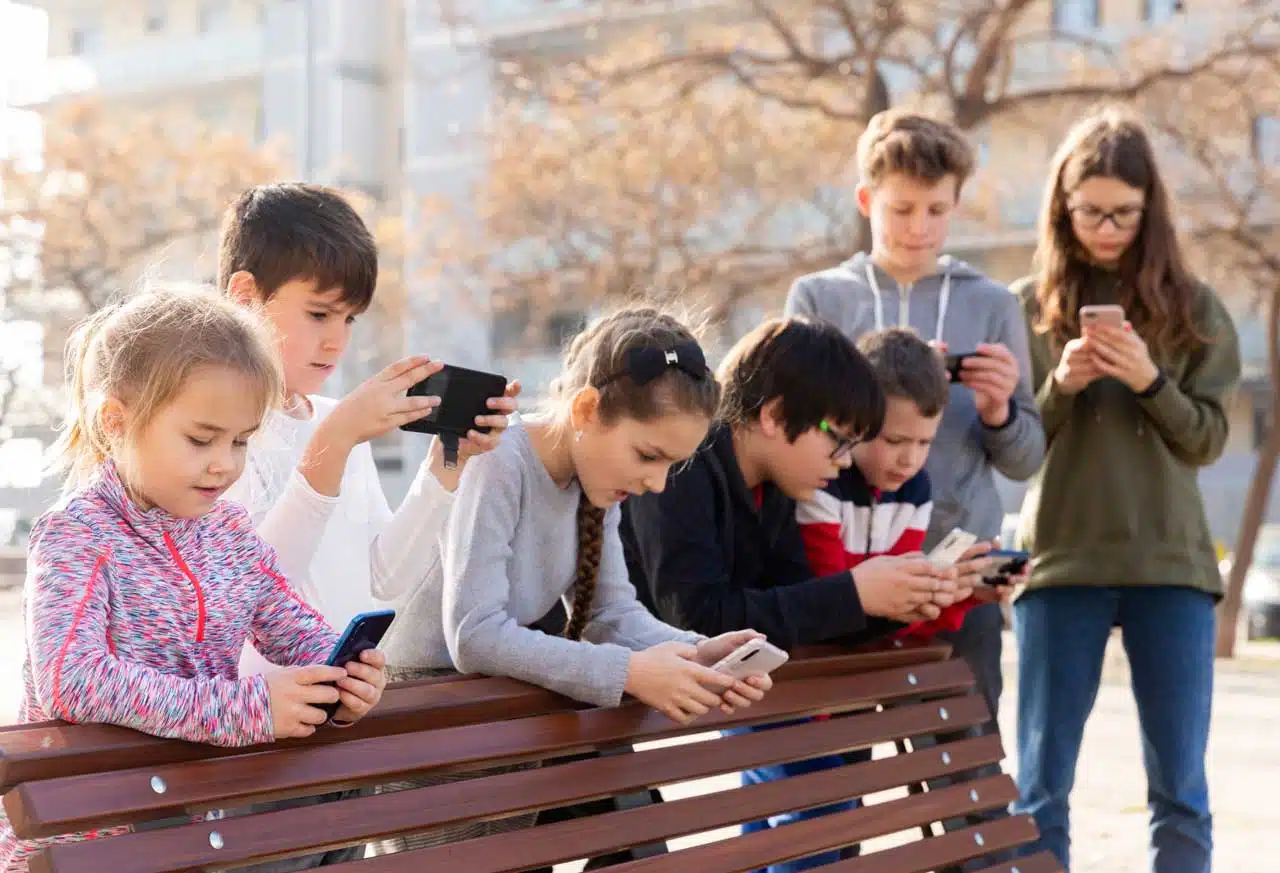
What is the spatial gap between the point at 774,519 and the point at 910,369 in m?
0.45

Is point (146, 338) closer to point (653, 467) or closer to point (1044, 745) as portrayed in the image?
point (653, 467)

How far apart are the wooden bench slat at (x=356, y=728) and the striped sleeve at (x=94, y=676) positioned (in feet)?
0.09

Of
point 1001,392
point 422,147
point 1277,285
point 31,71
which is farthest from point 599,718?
point 422,147

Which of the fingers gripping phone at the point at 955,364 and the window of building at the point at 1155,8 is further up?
the window of building at the point at 1155,8

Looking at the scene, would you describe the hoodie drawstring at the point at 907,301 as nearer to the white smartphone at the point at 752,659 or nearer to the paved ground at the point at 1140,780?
the white smartphone at the point at 752,659

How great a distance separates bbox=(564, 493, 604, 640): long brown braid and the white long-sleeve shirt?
0.25 metres

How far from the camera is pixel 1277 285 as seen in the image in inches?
615

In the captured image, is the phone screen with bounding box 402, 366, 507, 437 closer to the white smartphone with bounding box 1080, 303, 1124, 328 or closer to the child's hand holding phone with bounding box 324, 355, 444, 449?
the child's hand holding phone with bounding box 324, 355, 444, 449

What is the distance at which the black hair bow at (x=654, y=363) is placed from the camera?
2988 mm

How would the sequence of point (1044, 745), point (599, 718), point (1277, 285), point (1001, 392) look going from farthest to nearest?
point (1277, 285) → point (1044, 745) → point (1001, 392) → point (599, 718)

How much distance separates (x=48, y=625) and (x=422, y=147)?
25.6 m

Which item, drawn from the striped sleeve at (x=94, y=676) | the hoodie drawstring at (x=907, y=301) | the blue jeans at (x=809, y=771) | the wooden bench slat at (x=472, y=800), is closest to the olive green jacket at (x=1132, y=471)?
the hoodie drawstring at (x=907, y=301)

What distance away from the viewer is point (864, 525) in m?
3.92

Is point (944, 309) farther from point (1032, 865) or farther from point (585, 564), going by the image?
point (585, 564)
